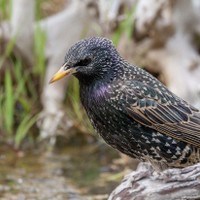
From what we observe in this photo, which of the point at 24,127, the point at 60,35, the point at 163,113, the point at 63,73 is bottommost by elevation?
the point at 163,113

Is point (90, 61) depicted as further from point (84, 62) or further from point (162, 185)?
point (162, 185)

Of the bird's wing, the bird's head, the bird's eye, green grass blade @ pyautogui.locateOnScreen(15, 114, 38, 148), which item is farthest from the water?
the bird's eye

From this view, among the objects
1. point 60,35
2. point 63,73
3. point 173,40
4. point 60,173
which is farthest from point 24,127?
point 63,73

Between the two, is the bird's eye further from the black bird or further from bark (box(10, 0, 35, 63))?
bark (box(10, 0, 35, 63))

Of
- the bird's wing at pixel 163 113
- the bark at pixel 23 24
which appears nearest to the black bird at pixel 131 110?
the bird's wing at pixel 163 113

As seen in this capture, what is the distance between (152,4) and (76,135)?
5.11 feet

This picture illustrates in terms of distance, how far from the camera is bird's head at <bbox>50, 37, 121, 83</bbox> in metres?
5.38

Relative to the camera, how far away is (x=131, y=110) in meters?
5.46

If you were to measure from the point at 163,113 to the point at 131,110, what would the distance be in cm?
25

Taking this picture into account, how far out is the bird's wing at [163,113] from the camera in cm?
551

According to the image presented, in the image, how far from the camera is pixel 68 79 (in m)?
9.48

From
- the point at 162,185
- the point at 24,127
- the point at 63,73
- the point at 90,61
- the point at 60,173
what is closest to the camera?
the point at 63,73

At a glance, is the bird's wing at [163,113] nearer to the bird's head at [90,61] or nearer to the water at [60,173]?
the bird's head at [90,61]

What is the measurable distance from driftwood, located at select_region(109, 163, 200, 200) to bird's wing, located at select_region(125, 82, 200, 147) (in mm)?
250
